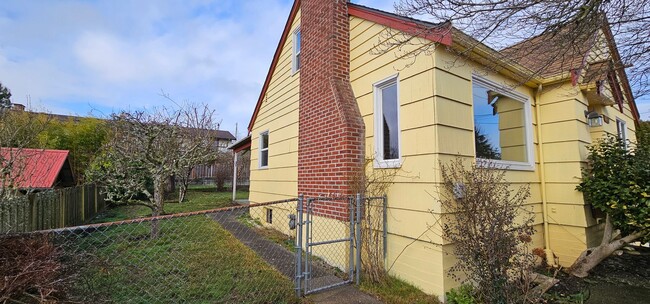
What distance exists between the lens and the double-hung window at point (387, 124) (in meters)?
4.36

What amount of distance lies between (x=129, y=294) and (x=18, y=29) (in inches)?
363

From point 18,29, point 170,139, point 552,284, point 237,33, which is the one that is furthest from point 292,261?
point 18,29

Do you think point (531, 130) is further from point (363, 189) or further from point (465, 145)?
point (363, 189)

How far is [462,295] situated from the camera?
336cm

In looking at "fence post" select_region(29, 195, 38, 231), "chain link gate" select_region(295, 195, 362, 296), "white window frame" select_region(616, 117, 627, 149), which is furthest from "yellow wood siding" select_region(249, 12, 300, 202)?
"white window frame" select_region(616, 117, 627, 149)

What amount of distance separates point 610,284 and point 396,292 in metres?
3.26

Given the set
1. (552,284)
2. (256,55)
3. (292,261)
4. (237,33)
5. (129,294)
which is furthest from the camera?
(256,55)

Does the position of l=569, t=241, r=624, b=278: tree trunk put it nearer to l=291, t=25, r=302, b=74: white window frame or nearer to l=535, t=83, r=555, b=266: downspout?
l=535, t=83, r=555, b=266: downspout

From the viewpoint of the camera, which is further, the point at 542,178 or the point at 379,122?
the point at 542,178

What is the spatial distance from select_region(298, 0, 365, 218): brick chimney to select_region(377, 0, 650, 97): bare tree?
63.8 inches

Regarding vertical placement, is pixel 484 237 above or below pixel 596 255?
above

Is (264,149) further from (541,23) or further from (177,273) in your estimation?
(541,23)

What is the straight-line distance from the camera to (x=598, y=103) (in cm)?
588

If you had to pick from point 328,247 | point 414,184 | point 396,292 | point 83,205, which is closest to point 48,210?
point 83,205
